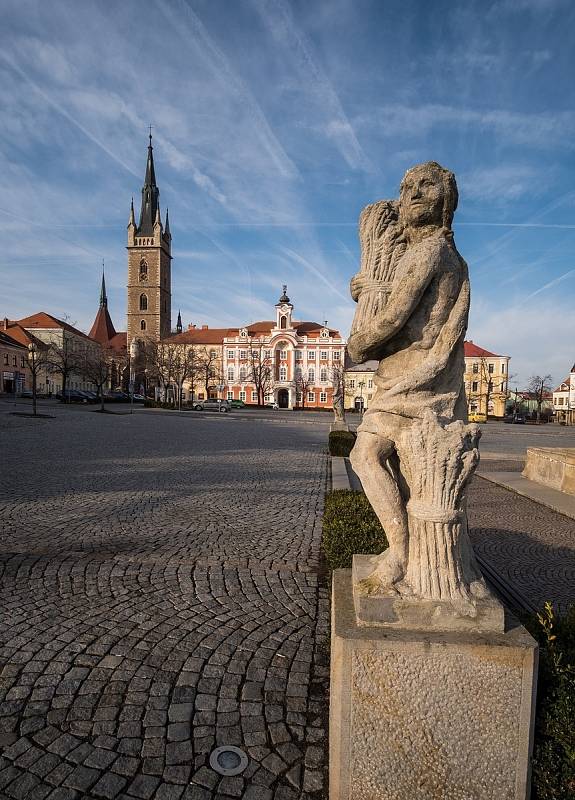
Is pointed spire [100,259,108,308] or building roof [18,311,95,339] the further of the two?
pointed spire [100,259,108,308]

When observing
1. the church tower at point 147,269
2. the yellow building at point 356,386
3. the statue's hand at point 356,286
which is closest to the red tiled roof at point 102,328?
the church tower at point 147,269

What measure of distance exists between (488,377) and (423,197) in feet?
225

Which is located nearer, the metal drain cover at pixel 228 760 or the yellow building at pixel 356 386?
the metal drain cover at pixel 228 760

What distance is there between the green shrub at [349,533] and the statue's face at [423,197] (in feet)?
8.89

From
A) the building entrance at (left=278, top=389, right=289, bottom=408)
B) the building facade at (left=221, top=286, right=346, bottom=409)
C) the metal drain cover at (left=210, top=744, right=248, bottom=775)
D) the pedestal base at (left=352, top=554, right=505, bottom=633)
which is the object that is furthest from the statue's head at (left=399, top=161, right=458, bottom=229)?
the building entrance at (left=278, top=389, right=289, bottom=408)

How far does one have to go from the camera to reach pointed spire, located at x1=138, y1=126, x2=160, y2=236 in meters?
86.2

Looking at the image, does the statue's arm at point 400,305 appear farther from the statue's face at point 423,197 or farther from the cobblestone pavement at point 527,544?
the cobblestone pavement at point 527,544

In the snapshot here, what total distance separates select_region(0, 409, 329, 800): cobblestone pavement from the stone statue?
1099mm

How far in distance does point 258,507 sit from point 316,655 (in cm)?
434

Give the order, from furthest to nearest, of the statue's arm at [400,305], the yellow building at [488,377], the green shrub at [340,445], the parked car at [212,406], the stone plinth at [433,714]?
the yellow building at [488,377], the parked car at [212,406], the green shrub at [340,445], the statue's arm at [400,305], the stone plinth at [433,714]

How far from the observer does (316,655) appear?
3229 mm

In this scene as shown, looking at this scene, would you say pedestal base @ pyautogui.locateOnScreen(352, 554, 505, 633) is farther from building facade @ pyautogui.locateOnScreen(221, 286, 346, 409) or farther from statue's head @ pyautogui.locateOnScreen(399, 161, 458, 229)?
building facade @ pyautogui.locateOnScreen(221, 286, 346, 409)

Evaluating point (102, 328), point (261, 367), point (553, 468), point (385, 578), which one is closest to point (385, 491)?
point (385, 578)

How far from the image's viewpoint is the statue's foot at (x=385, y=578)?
2.16 metres
